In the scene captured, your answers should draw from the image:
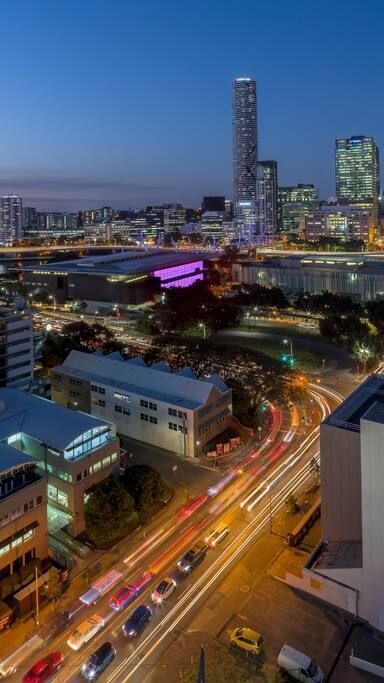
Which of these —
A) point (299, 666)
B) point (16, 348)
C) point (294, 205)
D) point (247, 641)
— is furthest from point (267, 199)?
point (299, 666)

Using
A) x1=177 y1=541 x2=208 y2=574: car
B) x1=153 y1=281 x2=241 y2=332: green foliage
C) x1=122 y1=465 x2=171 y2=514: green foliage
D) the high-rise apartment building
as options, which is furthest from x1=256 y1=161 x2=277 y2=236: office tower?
x1=177 y1=541 x2=208 y2=574: car

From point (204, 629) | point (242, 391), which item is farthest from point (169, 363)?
point (204, 629)

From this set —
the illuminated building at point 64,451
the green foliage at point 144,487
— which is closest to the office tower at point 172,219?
the illuminated building at point 64,451

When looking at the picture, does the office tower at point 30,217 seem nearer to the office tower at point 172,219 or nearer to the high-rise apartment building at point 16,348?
the office tower at point 172,219

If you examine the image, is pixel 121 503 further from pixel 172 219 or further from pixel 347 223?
pixel 172 219

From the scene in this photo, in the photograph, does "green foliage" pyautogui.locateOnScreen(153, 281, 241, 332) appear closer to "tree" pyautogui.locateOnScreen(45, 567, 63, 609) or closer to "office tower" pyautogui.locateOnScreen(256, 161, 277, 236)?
"tree" pyautogui.locateOnScreen(45, 567, 63, 609)

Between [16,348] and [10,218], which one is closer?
[16,348]
